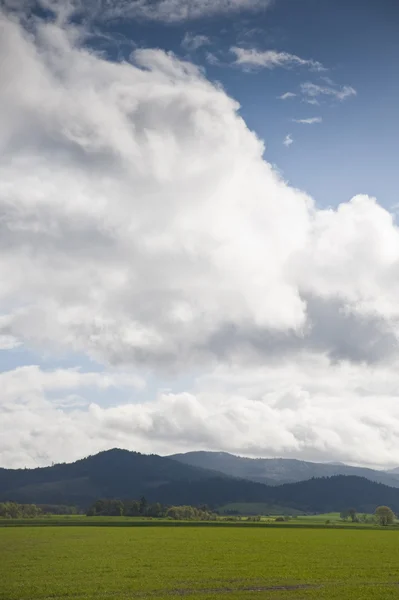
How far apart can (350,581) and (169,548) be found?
37.7 metres

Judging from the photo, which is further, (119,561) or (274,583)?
(119,561)

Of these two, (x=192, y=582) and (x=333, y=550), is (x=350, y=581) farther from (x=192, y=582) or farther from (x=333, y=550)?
(x=333, y=550)

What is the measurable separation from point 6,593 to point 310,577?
27023mm

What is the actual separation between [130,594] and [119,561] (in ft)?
72.0

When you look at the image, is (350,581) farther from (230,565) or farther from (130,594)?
(130,594)

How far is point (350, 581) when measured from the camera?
158 ft

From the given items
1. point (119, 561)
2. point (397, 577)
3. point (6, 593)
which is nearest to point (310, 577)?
point (397, 577)

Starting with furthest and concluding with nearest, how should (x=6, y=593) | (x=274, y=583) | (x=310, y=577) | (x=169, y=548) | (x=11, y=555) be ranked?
1. (x=169, y=548)
2. (x=11, y=555)
3. (x=310, y=577)
4. (x=274, y=583)
5. (x=6, y=593)

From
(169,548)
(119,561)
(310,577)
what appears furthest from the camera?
(169,548)

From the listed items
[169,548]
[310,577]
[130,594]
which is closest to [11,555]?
[169,548]

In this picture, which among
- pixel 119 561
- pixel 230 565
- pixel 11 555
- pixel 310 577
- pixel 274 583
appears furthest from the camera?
pixel 11 555

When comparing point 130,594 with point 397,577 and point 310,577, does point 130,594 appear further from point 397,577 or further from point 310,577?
point 397,577

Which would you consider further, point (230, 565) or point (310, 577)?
point (230, 565)

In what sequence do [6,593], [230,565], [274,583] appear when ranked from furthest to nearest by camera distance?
[230,565] < [274,583] < [6,593]
